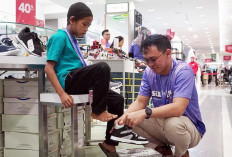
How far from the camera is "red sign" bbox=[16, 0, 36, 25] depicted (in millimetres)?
3186

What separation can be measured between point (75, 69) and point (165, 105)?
0.60 m

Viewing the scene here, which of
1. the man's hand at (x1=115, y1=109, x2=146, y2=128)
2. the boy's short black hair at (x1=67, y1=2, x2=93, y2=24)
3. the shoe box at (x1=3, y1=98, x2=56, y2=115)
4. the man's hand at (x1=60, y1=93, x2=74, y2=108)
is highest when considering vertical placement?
the boy's short black hair at (x1=67, y1=2, x2=93, y2=24)

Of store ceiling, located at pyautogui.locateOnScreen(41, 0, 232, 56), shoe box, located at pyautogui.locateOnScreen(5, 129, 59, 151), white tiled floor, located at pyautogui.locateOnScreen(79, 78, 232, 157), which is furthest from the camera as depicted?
store ceiling, located at pyautogui.locateOnScreen(41, 0, 232, 56)

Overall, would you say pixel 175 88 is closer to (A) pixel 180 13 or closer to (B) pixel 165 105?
(B) pixel 165 105

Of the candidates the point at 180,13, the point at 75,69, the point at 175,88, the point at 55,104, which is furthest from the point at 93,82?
the point at 180,13

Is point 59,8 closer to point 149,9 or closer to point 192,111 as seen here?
point 149,9

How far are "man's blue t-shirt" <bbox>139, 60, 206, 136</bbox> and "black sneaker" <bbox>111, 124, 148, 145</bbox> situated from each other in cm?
31

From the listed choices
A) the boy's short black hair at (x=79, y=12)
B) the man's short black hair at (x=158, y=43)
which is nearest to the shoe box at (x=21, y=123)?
the boy's short black hair at (x=79, y=12)

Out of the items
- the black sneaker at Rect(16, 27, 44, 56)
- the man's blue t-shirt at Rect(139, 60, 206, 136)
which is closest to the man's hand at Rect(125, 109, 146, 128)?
the man's blue t-shirt at Rect(139, 60, 206, 136)

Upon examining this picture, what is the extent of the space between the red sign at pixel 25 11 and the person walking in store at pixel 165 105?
2.00 m

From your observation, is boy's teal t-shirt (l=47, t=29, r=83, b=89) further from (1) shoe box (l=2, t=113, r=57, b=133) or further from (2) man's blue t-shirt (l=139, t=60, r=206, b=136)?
(2) man's blue t-shirt (l=139, t=60, r=206, b=136)

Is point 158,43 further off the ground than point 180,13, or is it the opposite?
point 180,13

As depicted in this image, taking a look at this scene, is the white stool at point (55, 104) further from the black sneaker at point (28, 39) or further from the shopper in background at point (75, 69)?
the black sneaker at point (28, 39)

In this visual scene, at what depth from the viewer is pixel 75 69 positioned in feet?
5.44
